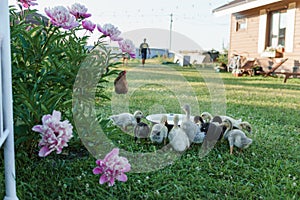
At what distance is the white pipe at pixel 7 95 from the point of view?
3.38 feet

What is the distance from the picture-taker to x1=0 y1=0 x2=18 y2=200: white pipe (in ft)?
3.38

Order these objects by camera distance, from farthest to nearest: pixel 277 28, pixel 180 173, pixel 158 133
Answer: pixel 277 28, pixel 158 133, pixel 180 173

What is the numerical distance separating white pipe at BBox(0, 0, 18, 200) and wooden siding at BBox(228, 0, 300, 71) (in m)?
7.89

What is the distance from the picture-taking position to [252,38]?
376 inches

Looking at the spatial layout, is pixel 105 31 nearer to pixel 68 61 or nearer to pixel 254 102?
pixel 68 61

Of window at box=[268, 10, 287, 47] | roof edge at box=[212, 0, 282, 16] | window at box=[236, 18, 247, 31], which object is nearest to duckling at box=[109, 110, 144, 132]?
roof edge at box=[212, 0, 282, 16]

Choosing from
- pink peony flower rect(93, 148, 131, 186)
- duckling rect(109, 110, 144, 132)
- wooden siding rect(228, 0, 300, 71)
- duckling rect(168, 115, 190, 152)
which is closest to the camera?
pink peony flower rect(93, 148, 131, 186)

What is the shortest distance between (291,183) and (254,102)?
2.66m

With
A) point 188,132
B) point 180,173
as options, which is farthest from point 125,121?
point 180,173

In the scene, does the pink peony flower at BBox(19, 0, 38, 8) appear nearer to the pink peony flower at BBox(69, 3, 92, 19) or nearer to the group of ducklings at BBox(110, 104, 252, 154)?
the pink peony flower at BBox(69, 3, 92, 19)

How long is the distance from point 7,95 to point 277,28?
8.83 meters

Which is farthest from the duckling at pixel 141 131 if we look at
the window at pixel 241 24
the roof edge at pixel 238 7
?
the window at pixel 241 24

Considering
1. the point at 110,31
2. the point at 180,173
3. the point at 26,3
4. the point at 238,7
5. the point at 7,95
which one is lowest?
the point at 180,173

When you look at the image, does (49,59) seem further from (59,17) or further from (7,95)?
(7,95)
